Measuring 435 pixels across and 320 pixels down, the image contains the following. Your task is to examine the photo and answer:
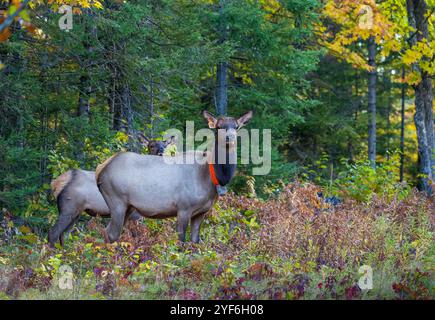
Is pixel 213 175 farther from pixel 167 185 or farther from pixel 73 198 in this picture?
pixel 73 198

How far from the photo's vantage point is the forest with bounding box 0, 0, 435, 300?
785cm

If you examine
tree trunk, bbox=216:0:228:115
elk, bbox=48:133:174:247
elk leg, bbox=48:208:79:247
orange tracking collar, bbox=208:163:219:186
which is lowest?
elk leg, bbox=48:208:79:247

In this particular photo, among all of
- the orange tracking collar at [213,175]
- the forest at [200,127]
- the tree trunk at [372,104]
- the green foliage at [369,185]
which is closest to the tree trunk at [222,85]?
the forest at [200,127]

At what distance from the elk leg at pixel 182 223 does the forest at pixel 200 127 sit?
0.24 meters

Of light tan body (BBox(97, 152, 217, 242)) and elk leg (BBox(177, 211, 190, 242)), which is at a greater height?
light tan body (BBox(97, 152, 217, 242))

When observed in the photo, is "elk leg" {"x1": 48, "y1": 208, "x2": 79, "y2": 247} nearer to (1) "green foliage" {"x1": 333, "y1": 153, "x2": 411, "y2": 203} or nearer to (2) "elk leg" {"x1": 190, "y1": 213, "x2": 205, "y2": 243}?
(2) "elk leg" {"x1": 190, "y1": 213, "x2": 205, "y2": 243}

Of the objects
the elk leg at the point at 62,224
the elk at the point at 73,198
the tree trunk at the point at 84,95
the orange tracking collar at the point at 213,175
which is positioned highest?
the tree trunk at the point at 84,95

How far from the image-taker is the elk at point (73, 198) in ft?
36.3

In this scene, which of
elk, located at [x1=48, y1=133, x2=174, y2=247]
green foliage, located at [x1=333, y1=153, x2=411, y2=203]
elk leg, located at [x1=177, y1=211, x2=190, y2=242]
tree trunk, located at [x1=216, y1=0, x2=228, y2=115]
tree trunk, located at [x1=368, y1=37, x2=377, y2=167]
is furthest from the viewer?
tree trunk, located at [x1=368, y1=37, x2=377, y2=167]

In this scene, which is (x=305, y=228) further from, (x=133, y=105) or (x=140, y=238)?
(x=133, y=105)

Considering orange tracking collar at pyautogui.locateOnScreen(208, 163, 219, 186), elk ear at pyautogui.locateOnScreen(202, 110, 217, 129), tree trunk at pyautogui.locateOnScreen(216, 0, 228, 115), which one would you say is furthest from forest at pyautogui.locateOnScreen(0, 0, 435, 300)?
elk ear at pyautogui.locateOnScreen(202, 110, 217, 129)

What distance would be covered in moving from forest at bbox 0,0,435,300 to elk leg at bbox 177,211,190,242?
237mm

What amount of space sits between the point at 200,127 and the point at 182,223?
30.0 feet

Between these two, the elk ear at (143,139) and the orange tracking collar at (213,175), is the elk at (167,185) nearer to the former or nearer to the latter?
the orange tracking collar at (213,175)
